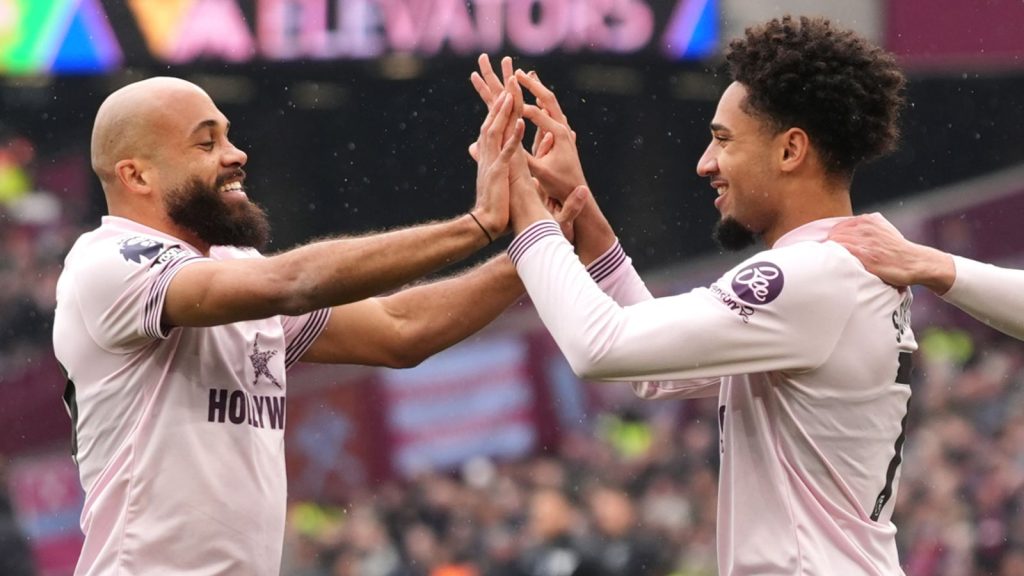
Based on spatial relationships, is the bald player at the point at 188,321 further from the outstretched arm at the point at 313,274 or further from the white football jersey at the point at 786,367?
the white football jersey at the point at 786,367

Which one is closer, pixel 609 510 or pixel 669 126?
pixel 609 510

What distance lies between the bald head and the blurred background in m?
7.04

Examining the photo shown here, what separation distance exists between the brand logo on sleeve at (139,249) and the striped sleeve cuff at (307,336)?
51 cm

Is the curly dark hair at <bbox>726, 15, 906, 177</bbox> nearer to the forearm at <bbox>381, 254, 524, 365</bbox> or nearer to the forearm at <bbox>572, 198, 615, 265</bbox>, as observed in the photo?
the forearm at <bbox>572, 198, 615, 265</bbox>

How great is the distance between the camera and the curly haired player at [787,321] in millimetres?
3084

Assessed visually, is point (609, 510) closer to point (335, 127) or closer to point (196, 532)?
point (335, 127)

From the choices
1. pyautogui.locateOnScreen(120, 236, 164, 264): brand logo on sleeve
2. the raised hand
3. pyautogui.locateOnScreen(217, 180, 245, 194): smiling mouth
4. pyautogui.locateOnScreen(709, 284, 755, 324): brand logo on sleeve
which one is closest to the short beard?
pyautogui.locateOnScreen(709, 284, 755, 324): brand logo on sleeve

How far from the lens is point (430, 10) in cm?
1159

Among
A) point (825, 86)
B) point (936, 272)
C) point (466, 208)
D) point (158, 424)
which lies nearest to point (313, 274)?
point (158, 424)

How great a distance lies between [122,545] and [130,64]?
8.60 metres

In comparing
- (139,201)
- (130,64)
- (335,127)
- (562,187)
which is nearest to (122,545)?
(139,201)

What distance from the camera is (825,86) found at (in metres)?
3.24

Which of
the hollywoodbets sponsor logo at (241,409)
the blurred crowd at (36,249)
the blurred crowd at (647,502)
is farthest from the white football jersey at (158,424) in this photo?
the blurred crowd at (36,249)

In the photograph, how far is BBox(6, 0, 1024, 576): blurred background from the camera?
1085 centimetres
